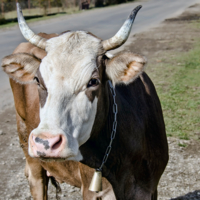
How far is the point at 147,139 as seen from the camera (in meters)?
3.06

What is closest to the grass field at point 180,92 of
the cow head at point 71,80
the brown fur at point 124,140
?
the brown fur at point 124,140

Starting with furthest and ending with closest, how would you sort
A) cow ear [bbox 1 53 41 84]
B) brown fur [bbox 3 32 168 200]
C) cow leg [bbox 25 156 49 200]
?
cow leg [bbox 25 156 49 200], cow ear [bbox 1 53 41 84], brown fur [bbox 3 32 168 200]

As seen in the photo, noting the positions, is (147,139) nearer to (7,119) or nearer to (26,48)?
(26,48)

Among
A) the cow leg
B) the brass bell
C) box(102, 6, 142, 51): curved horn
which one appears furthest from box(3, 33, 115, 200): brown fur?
box(102, 6, 142, 51): curved horn

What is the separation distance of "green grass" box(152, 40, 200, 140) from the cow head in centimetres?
295

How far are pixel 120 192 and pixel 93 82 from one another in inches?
42.3

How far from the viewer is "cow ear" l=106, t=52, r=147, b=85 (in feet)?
8.20

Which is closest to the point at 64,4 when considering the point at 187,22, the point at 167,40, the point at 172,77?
the point at 187,22

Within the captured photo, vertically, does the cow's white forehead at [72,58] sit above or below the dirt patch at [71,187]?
above

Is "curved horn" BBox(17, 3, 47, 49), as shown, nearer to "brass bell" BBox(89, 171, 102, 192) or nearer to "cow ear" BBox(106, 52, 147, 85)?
"cow ear" BBox(106, 52, 147, 85)

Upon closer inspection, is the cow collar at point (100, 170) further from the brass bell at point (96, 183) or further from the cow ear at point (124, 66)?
the cow ear at point (124, 66)

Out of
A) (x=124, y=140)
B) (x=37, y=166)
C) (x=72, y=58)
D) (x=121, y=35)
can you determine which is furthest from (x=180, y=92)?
(x=72, y=58)

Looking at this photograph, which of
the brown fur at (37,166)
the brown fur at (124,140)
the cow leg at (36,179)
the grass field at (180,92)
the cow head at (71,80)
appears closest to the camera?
the cow head at (71,80)

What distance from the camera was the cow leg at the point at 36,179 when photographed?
3.77m
